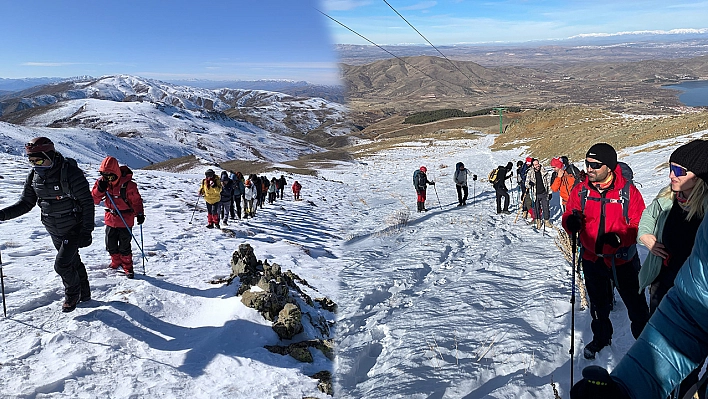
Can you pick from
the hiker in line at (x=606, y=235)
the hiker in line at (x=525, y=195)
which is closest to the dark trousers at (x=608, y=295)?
the hiker in line at (x=606, y=235)

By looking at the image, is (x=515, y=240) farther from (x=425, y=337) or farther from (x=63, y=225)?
(x=63, y=225)

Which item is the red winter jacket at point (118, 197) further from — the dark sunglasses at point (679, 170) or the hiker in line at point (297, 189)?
the hiker in line at point (297, 189)

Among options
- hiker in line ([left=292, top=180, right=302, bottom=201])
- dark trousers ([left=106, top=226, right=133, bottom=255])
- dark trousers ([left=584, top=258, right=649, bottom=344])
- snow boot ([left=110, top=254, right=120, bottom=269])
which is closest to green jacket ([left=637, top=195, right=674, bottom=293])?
dark trousers ([left=584, top=258, right=649, bottom=344])

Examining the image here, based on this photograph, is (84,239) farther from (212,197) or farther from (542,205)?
(542,205)

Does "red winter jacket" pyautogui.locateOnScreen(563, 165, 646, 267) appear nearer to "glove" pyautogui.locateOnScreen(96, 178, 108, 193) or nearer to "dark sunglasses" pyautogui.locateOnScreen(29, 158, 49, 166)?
"dark sunglasses" pyautogui.locateOnScreen(29, 158, 49, 166)

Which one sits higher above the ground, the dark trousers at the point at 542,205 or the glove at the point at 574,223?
the glove at the point at 574,223

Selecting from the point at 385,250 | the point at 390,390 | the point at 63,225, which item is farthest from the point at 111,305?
the point at 385,250

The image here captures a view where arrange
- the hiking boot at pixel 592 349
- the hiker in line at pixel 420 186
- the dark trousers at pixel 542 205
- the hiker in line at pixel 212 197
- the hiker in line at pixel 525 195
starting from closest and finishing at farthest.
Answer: the hiking boot at pixel 592 349
the dark trousers at pixel 542 205
the hiker in line at pixel 212 197
the hiker in line at pixel 525 195
the hiker in line at pixel 420 186
